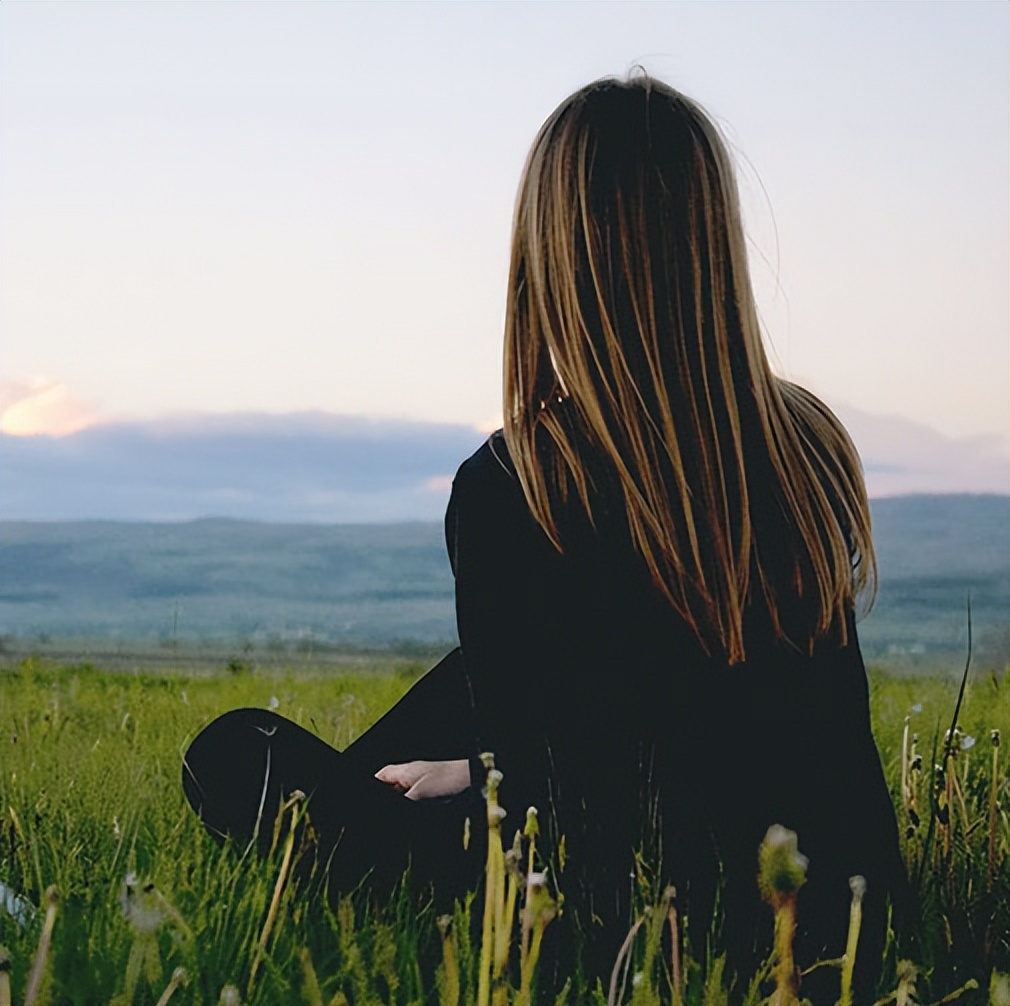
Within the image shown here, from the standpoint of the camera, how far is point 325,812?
218 centimetres

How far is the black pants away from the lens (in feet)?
7.10

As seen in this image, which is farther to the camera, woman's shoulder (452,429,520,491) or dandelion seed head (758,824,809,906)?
woman's shoulder (452,429,520,491)

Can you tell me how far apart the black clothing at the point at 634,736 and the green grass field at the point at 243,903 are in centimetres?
8

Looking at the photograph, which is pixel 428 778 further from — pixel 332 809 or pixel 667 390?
pixel 667 390

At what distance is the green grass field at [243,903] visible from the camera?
5.95 feet

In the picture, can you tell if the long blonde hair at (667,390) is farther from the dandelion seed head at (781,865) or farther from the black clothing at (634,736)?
the dandelion seed head at (781,865)

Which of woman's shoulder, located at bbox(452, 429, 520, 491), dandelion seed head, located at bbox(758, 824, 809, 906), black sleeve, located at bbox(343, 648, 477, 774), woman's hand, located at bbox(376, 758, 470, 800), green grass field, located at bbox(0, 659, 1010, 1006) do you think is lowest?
green grass field, located at bbox(0, 659, 1010, 1006)

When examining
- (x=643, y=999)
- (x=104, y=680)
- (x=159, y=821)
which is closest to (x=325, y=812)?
(x=159, y=821)

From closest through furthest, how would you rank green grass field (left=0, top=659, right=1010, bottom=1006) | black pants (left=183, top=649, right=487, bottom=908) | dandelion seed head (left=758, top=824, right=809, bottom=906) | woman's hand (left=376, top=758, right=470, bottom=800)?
dandelion seed head (left=758, top=824, right=809, bottom=906) < green grass field (left=0, top=659, right=1010, bottom=1006) < black pants (left=183, top=649, right=487, bottom=908) < woman's hand (left=376, top=758, right=470, bottom=800)

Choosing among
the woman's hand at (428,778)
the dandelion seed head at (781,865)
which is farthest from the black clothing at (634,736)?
the dandelion seed head at (781,865)

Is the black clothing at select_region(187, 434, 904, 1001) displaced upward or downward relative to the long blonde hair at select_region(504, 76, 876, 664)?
downward

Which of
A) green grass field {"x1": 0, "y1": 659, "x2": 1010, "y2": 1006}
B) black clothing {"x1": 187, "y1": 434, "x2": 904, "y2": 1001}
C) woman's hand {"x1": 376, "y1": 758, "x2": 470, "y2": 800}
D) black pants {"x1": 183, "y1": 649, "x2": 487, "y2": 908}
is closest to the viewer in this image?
green grass field {"x1": 0, "y1": 659, "x2": 1010, "y2": 1006}

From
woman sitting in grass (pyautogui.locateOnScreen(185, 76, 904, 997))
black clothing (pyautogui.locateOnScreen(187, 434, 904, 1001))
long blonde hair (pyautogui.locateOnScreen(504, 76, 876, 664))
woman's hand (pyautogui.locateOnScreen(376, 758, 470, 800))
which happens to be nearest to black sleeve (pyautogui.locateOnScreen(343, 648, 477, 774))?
woman's hand (pyautogui.locateOnScreen(376, 758, 470, 800))

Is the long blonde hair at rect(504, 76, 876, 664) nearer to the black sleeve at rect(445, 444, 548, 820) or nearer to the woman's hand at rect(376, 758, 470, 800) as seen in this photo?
the black sleeve at rect(445, 444, 548, 820)
